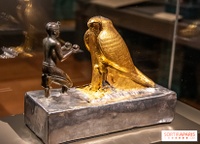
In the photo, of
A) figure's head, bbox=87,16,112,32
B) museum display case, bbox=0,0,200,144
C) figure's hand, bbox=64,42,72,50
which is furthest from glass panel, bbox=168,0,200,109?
figure's hand, bbox=64,42,72,50

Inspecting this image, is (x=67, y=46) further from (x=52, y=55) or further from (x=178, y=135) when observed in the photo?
(x=178, y=135)

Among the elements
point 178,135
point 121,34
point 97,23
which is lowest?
point 178,135

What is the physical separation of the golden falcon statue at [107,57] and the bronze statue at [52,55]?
10 centimetres

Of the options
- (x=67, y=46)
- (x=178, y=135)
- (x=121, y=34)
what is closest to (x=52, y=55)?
(x=67, y=46)

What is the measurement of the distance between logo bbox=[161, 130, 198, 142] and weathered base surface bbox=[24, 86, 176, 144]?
8 cm

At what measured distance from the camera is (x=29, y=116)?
1.43 metres

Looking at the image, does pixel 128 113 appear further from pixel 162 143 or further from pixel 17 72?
pixel 17 72

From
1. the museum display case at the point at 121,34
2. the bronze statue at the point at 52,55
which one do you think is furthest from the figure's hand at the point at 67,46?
the museum display case at the point at 121,34

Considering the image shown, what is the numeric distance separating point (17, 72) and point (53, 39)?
0.53m

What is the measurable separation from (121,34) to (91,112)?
706 millimetres

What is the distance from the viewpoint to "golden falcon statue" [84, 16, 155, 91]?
4.77ft

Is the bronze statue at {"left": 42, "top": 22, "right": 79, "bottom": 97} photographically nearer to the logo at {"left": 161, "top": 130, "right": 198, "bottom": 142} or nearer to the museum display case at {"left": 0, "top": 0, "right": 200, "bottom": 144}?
the museum display case at {"left": 0, "top": 0, "right": 200, "bottom": 144}

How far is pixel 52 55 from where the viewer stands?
1374mm

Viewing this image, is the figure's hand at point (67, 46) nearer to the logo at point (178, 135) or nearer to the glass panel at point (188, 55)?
the logo at point (178, 135)
